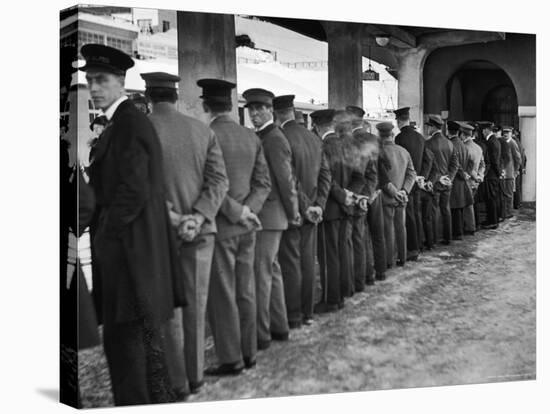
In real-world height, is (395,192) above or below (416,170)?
below

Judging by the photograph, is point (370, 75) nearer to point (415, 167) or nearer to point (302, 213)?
point (415, 167)

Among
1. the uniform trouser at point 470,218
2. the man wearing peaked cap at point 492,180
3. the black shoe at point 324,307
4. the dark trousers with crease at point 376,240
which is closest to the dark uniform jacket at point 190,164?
the black shoe at point 324,307

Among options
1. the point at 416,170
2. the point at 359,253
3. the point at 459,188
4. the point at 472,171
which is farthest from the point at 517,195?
the point at 359,253

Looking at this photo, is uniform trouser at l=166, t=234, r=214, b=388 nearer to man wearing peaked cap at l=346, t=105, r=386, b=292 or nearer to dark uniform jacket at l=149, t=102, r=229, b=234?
dark uniform jacket at l=149, t=102, r=229, b=234

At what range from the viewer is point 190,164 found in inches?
256

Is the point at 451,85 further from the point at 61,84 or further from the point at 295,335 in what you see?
the point at 61,84

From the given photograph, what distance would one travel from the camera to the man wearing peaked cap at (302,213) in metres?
7.16

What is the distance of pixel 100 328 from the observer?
6.29m

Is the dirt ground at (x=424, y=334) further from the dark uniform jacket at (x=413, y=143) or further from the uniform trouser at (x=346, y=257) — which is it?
the dark uniform jacket at (x=413, y=143)

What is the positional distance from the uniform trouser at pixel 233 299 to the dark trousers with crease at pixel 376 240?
4.33 feet

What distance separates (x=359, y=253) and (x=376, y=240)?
25cm

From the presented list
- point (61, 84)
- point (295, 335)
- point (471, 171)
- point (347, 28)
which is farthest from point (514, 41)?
point (61, 84)

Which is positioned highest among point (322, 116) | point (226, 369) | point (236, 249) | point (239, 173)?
point (322, 116)

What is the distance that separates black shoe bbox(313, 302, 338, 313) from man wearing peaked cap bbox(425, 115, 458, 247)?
1330 mm
